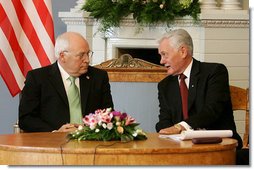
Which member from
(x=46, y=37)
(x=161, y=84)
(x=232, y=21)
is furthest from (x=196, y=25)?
(x=161, y=84)

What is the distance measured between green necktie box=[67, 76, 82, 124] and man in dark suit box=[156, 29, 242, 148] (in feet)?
1.42

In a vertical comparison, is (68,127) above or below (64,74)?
below

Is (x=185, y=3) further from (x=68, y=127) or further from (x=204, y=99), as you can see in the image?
(x=68, y=127)

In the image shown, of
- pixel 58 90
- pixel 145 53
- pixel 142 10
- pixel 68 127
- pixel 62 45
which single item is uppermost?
pixel 62 45

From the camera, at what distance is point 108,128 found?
10.3 feet

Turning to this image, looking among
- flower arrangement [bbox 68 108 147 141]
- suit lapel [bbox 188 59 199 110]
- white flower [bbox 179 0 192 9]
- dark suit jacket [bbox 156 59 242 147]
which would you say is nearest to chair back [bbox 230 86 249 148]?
dark suit jacket [bbox 156 59 242 147]

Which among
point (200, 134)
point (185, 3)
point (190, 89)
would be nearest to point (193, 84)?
point (190, 89)

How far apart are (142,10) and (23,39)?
142 centimetres

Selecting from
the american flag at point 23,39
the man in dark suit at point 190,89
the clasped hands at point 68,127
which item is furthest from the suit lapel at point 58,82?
the american flag at point 23,39

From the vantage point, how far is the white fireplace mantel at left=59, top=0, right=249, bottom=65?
20.1 ft

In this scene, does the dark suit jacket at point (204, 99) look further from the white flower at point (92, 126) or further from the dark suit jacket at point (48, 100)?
the white flower at point (92, 126)

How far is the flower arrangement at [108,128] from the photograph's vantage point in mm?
3150

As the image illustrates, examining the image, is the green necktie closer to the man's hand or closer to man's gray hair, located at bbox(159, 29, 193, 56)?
the man's hand

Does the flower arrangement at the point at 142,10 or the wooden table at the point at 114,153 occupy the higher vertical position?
the flower arrangement at the point at 142,10
